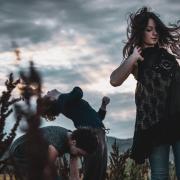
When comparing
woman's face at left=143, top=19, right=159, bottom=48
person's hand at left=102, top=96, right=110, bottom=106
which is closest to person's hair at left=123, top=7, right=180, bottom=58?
woman's face at left=143, top=19, right=159, bottom=48

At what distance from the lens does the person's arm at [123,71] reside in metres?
4.24

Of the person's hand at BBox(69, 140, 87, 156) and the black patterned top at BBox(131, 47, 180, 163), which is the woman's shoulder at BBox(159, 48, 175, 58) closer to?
the black patterned top at BBox(131, 47, 180, 163)

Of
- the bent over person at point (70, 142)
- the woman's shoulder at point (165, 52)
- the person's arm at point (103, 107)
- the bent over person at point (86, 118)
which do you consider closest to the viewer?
the woman's shoulder at point (165, 52)

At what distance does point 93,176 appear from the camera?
594 centimetres

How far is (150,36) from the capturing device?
4676 mm

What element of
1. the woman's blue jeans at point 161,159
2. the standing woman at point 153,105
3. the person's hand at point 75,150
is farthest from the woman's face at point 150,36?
the person's hand at point 75,150

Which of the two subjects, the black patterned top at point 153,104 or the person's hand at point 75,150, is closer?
the black patterned top at point 153,104

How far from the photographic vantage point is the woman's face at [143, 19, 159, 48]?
4.64 meters

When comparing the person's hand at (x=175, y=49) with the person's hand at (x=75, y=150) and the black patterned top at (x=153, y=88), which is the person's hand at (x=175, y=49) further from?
the person's hand at (x=75, y=150)

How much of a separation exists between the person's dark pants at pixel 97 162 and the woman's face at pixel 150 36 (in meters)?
1.53

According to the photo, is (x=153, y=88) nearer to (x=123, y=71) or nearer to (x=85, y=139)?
(x=123, y=71)

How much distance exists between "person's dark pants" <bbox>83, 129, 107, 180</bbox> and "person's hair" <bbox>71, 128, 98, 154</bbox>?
178mm

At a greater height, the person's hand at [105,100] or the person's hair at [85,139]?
the person's hand at [105,100]

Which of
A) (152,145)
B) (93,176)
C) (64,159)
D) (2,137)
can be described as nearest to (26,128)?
(2,137)
